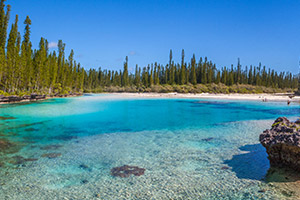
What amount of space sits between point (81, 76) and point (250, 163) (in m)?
64.9

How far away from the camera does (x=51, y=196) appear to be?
4.53 m

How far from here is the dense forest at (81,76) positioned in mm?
32844

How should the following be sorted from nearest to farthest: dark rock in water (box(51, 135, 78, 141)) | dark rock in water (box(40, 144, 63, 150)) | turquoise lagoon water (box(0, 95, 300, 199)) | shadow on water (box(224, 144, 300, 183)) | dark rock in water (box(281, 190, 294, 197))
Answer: dark rock in water (box(281, 190, 294, 197)), turquoise lagoon water (box(0, 95, 300, 199)), shadow on water (box(224, 144, 300, 183)), dark rock in water (box(40, 144, 63, 150)), dark rock in water (box(51, 135, 78, 141))

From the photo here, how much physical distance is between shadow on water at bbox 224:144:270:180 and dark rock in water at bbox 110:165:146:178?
2.61 m

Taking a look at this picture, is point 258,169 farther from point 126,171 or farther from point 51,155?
point 51,155

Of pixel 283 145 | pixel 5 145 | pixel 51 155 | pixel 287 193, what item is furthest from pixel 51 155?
pixel 283 145

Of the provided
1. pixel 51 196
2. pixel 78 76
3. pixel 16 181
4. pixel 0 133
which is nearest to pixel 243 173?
pixel 51 196

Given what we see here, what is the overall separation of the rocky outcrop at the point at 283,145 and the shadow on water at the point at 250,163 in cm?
44

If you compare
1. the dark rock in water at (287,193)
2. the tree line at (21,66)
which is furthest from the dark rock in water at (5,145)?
the tree line at (21,66)

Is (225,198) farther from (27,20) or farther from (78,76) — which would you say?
(78,76)

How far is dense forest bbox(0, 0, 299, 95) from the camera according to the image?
3284 centimetres

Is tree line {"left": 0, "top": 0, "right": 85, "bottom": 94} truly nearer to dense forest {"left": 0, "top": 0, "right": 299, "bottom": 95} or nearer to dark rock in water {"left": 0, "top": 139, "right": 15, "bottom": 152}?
dense forest {"left": 0, "top": 0, "right": 299, "bottom": 95}

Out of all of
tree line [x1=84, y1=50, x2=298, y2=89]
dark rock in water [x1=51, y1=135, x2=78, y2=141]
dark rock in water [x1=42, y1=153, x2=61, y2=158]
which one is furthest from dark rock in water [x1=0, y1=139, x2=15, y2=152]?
tree line [x1=84, y1=50, x2=298, y2=89]

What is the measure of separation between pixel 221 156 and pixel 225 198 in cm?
287
